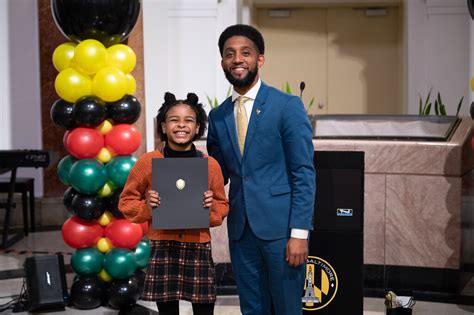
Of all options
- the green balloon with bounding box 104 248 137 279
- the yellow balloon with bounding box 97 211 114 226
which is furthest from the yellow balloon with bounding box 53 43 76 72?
the green balloon with bounding box 104 248 137 279

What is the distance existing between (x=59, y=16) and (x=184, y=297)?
8.56ft

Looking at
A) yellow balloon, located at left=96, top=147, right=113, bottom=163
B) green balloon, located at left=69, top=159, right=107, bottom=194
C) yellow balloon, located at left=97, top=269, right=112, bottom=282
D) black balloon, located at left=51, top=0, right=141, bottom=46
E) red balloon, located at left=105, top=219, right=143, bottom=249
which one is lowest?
yellow balloon, located at left=97, top=269, right=112, bottom=282

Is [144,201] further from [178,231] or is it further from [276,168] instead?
[276,168]

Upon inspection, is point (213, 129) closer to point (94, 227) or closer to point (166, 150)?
point (166, 150)

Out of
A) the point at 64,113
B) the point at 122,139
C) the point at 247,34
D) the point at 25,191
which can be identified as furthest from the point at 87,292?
the point at 25,191

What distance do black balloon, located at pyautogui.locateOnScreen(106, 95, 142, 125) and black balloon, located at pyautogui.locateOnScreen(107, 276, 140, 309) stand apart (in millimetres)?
1148

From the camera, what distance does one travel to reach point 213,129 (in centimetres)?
376

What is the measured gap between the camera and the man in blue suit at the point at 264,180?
352 cm

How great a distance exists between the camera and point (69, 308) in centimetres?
580

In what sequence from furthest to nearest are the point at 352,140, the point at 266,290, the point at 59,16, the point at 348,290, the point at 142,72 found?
the point at 142,72 < the point at 352,140 < the point at 59,16 < the point at 348,290 < the point at 266,290

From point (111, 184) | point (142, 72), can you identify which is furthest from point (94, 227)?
point (142, 72)

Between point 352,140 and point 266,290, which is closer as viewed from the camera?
point 266,290

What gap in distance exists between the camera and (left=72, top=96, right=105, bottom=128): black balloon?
5488 mm

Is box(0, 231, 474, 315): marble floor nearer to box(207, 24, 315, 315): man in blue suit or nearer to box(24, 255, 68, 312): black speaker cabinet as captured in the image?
box(24, 255, 68, 312): black speaker cabinet
